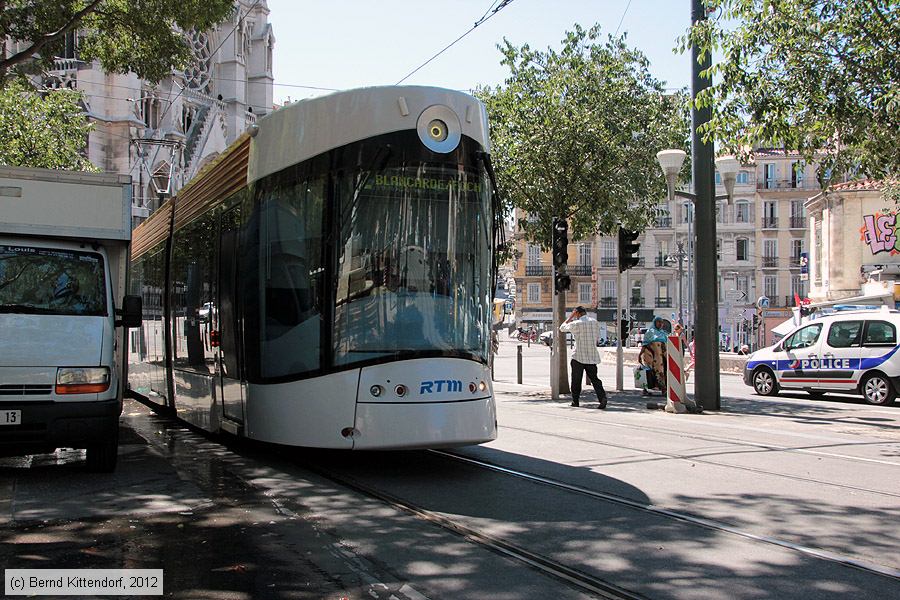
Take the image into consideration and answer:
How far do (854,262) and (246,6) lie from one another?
49.2 metres

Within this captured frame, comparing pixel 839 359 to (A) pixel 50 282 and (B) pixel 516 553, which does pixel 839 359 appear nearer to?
(B) pixel 516 553

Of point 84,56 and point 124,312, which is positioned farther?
point 84,56

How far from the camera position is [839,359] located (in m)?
17.9

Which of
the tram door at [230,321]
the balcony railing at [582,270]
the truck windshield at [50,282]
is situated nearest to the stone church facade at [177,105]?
the balcony railing at [582,270]

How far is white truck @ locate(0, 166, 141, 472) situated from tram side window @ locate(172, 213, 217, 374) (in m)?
1.06

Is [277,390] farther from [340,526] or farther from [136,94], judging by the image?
[136,94]

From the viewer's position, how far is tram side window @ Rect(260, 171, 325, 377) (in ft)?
25.4

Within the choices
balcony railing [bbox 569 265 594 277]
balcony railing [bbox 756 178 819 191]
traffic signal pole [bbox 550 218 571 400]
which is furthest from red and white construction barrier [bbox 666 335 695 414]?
balcony railing [bbox 756 178 819 191]

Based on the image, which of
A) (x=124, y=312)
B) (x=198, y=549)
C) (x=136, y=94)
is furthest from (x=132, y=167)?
(x=198, y=549)

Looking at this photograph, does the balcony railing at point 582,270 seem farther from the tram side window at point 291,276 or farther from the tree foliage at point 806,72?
the tram side window at point 291,276

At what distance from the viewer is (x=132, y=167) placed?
186ft

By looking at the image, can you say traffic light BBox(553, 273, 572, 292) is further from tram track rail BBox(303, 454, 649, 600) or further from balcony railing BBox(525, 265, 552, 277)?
balcony railing BBox(525, 265, 552, 277)

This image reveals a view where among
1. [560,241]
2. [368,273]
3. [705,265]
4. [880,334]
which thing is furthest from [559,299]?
[368,273]

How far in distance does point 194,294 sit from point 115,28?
604 cm
